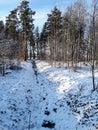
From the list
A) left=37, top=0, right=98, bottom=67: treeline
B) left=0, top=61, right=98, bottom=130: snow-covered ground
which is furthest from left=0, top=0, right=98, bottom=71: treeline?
left=0, top=61, right=98, bottom=130: snow-covered ground

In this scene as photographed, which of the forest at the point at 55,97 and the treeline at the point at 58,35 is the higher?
the treeline at the point at 58,35

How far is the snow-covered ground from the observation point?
2112 centimetres

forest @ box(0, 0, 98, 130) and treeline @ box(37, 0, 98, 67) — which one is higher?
treeline @ box(37, 0, 98, 67)

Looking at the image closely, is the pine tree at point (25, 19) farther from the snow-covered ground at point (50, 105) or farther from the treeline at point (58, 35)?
the snow-covered ground at point (50, 105)

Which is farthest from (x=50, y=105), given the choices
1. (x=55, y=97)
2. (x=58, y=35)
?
(x=58, y=35)

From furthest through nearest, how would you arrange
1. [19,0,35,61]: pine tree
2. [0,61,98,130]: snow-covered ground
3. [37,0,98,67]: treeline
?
[19,0,35,61]: pine tree
[37,0,98,67]: treeline
[0,61,98,130]: snow-covered ground

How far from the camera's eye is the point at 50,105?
26312 millimetres

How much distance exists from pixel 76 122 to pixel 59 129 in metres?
1.53

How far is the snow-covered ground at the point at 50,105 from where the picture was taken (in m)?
21.1

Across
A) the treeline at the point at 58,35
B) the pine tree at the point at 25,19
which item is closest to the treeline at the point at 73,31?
the treeline at the point at 58,35

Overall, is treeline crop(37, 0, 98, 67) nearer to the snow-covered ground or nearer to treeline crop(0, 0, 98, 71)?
treeline crop(0, 0, 98, 71)

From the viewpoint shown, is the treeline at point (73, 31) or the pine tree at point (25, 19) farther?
the pine tree at point (25, 19)

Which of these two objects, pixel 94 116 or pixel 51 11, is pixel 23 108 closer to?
pixel 94 116

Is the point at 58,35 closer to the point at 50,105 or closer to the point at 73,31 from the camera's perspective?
the point at 73,31
